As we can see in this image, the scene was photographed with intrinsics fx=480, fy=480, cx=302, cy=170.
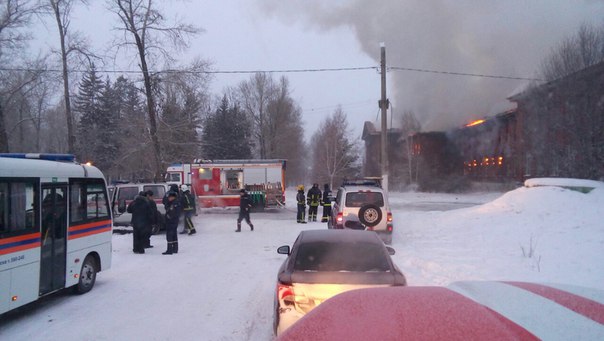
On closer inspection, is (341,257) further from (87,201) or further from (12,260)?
(87,201)

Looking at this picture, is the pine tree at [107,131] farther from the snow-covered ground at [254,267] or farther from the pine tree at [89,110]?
the snow-covered ground at [254,267]

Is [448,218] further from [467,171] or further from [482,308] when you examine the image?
[467,171]

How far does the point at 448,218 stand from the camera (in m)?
16.9

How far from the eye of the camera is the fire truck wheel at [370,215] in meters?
12.6

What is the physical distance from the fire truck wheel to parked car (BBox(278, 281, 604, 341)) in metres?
10.4

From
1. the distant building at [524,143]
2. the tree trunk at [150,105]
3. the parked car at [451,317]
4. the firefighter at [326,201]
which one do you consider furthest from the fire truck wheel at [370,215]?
the distant building at [524,143]

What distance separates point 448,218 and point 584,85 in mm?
14698

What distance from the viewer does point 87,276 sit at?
836 cm

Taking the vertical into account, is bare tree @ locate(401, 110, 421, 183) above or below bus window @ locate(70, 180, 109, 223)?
above

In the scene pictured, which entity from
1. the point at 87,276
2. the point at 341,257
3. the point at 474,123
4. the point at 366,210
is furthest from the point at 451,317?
the point at 474,123

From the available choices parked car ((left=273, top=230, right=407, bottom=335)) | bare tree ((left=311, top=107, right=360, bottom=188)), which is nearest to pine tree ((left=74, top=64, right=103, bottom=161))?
bare tree ((left=311, top=107, right=360, bottom=188))

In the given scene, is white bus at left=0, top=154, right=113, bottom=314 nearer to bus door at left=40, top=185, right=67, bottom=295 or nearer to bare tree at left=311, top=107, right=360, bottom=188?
bus door at left=40, top=185, right=67, bottom=295

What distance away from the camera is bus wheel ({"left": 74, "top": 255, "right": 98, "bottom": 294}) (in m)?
8.11

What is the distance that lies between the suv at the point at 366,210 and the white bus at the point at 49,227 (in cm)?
603
